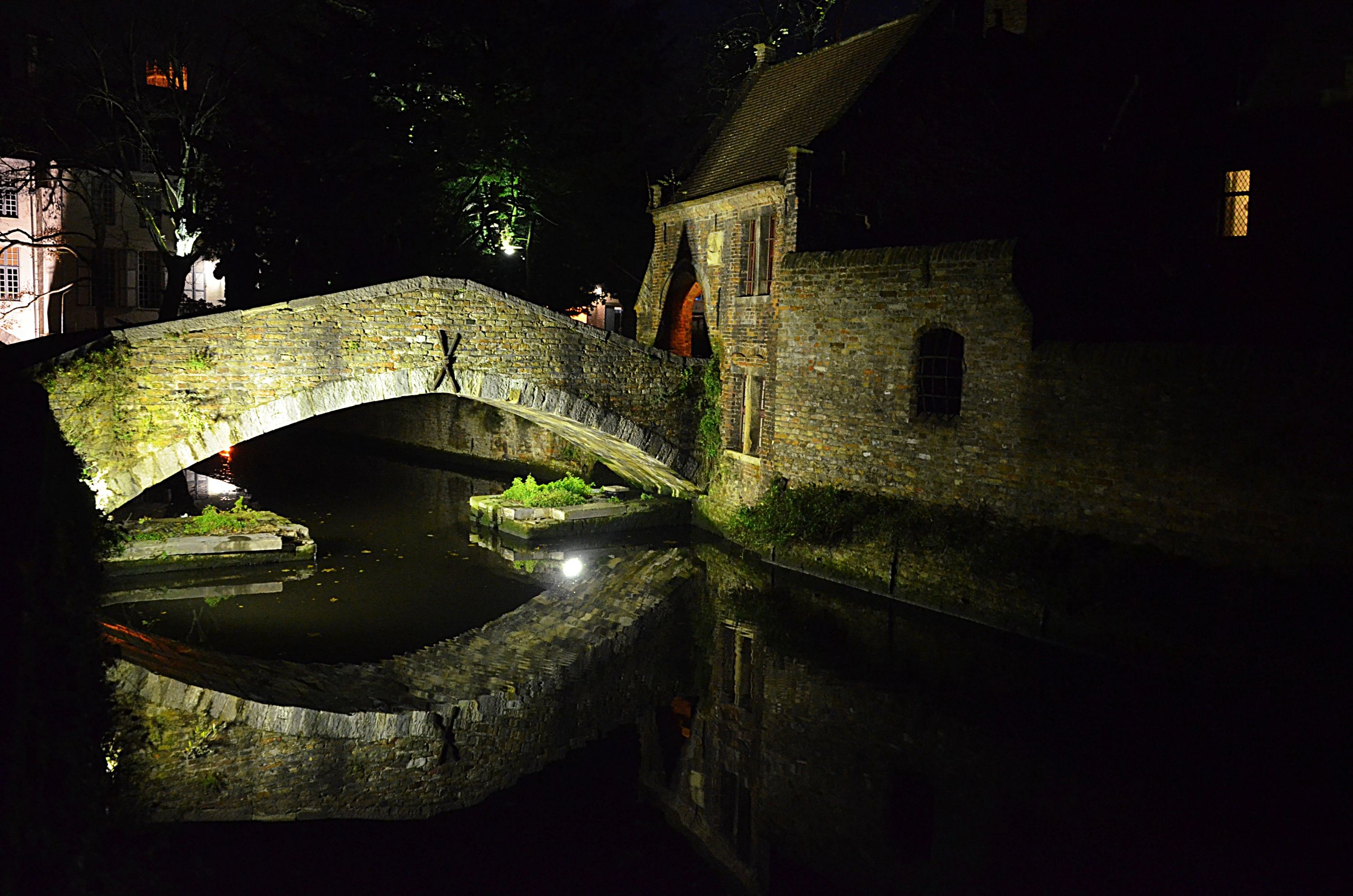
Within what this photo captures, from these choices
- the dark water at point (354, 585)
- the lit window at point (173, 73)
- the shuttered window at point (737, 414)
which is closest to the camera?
the dark water at point (354, 585)

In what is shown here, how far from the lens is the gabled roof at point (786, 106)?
666 inches

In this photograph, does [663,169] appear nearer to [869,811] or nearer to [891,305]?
[891,305]

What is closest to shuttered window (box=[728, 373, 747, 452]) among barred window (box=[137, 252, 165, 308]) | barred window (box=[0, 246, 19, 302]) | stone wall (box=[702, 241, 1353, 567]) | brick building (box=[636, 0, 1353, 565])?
brick building (box=[636, 0, 1353, 565])

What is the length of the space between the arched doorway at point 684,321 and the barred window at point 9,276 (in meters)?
22.4

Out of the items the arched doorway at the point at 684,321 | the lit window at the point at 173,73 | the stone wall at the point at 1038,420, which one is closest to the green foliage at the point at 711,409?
the stone wall at the point at 1038,420

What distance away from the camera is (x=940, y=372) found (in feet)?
46.8

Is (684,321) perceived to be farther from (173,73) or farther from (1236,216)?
(173,73)

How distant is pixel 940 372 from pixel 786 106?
671 centimetres

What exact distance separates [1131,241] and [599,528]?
9.51 meters

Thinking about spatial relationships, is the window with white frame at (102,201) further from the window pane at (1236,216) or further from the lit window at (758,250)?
the window pane at (1236,216)

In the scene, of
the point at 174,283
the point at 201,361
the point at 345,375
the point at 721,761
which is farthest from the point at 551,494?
the point at 174,283

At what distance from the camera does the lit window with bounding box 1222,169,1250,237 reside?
15266mm

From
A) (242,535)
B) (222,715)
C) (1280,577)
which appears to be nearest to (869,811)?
(1280,577)

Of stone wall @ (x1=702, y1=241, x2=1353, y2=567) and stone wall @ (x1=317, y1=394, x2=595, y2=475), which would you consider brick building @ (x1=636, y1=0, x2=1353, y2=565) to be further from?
stone wall @ (x1=317, y1=394, x2=595, y2=475)
